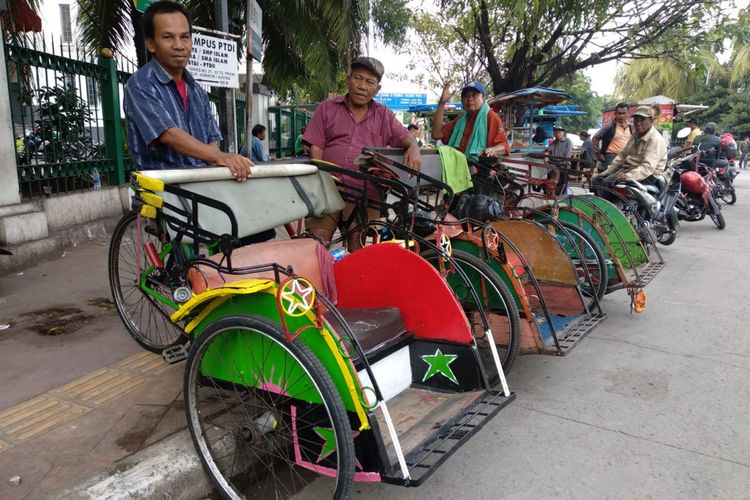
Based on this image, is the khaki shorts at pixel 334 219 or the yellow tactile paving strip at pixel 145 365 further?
the khaki shorts at pixel 334 219

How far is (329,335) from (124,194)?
18.6 ft

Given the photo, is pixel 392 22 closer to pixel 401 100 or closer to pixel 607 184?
pixel 401 100

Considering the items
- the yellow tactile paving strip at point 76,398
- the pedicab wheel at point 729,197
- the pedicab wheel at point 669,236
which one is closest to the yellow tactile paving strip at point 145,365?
the yellow tactile paving strip at point 76,398

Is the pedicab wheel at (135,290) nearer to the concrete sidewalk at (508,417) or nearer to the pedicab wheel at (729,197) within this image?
the concrete sidewalk at (508,417)

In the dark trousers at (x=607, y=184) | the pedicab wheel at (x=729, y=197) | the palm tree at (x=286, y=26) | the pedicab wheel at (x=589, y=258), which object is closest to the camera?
the pedicab wheel at (x=589, y=258)

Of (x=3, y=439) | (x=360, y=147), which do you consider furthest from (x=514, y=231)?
(x=3, y=439)

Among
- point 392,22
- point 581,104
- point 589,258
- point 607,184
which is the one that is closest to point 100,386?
point 589,258

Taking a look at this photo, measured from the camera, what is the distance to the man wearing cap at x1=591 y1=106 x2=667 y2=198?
5980 mm

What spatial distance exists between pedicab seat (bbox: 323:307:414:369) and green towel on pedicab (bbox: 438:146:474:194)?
1462mm

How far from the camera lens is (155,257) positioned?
2805mm

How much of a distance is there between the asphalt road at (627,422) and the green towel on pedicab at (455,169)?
49.9 inches

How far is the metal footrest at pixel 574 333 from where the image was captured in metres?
3.21

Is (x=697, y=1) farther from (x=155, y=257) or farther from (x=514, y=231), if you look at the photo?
(x=155, y=257)

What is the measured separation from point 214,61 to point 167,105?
273cm
